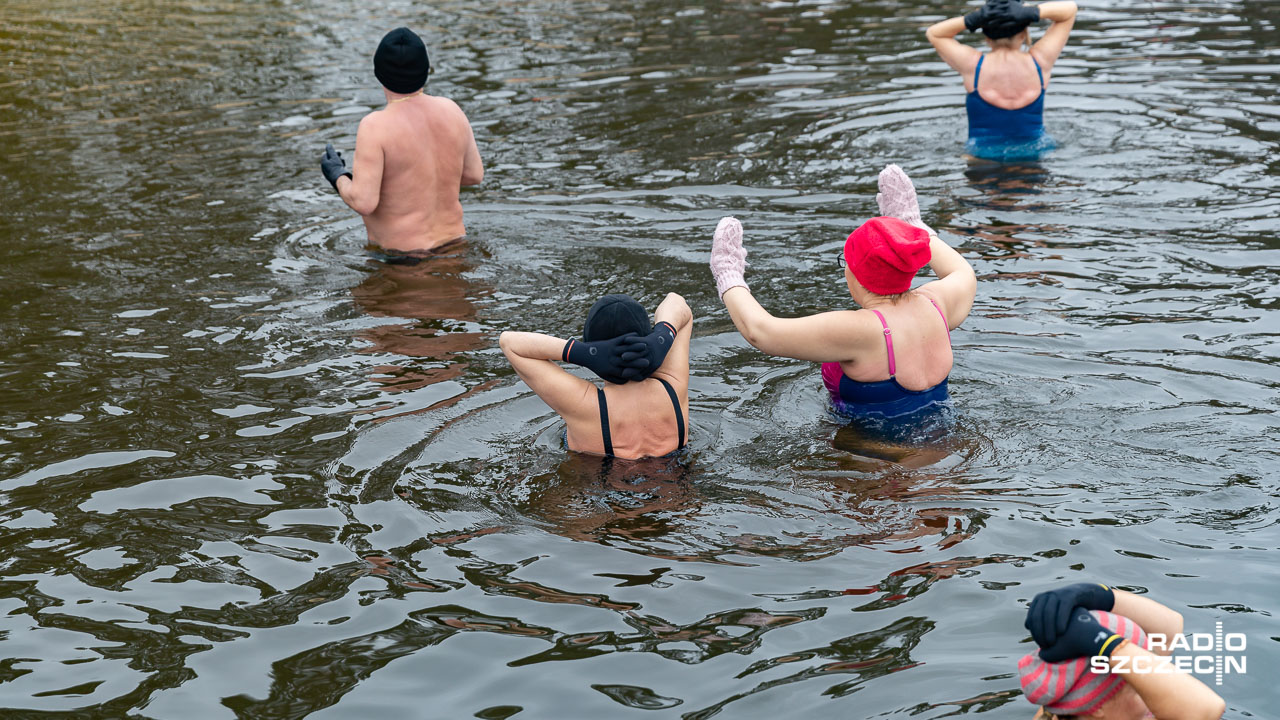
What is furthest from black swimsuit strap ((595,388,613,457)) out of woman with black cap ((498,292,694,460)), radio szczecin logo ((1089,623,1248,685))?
radio szczecin logo ((1089,623,1248,685))

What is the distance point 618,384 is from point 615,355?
0.29m

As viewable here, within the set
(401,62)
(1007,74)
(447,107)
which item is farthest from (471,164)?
(1007,74)

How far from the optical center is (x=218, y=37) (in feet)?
65.5

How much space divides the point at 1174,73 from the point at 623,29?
850 centimetres

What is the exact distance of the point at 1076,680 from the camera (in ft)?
10.4

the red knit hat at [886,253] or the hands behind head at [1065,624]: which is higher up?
the red knit hat at [886,253]

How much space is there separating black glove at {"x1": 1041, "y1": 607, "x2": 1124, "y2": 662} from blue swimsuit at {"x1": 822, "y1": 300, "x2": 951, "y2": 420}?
2978 millimetres

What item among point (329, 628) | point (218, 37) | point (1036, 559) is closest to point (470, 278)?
point (329, 628)

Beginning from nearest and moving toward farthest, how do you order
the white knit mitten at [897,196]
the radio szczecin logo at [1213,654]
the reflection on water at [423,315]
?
the radio szczecin logo at [1213,654], the white knit mitten at [897,196], the reflection on water at [423,315]

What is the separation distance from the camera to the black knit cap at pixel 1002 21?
10.6m

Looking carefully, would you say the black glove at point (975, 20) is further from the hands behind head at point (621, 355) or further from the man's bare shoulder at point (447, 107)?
the hands behind head at point (621, 355)

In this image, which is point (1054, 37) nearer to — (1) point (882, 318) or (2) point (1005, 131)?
(2) point (1005, 131)

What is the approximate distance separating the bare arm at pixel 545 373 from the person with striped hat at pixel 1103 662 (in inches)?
118

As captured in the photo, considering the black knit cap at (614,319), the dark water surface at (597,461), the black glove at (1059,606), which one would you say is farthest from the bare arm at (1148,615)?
the black knit cap at (614,319)
